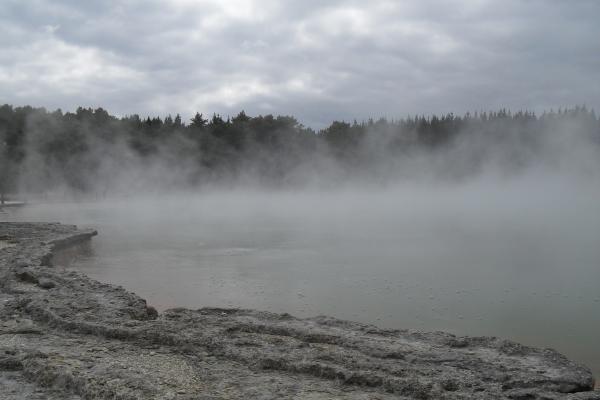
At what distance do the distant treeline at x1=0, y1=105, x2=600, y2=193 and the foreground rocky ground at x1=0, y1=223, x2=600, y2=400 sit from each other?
1070 inches

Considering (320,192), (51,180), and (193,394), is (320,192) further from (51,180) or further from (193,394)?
(193,394)

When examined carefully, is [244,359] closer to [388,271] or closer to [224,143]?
[388,271]

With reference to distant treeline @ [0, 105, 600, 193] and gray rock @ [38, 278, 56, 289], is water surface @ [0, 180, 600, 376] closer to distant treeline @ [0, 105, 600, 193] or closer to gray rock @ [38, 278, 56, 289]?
gray rock @ [38, 278, 56, 289]

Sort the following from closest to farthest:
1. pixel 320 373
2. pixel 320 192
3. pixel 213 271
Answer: pixel 320 373
pixel 213 271
pixel 320 192

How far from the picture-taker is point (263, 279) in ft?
27.1

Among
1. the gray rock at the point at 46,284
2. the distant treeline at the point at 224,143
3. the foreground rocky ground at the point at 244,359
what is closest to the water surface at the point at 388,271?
the foreground rocky ground at the point at 244,359

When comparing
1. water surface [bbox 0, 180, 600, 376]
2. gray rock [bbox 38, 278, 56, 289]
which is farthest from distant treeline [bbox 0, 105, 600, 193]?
gray rock [bbox 38, 278, 56, 289]

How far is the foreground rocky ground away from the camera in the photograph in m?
3.68

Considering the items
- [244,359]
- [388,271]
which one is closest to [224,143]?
[388,271]

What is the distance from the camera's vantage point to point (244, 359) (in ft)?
14.0

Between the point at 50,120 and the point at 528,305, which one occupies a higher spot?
the point at 50,120

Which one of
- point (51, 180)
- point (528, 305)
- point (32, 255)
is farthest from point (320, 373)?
point (51, 180)

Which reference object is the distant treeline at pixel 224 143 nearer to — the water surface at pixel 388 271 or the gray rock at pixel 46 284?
the water surface at pixel 388 271

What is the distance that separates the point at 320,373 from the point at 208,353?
3.16ft
